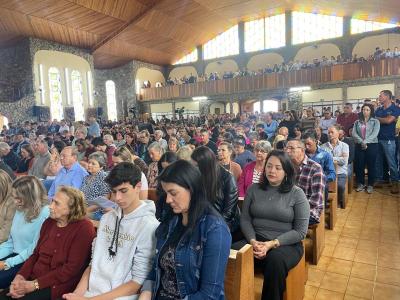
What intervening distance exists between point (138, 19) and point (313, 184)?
1343cm

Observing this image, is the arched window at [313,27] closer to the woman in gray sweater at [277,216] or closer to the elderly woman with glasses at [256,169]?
the elderly woman with glasses at [256,169]

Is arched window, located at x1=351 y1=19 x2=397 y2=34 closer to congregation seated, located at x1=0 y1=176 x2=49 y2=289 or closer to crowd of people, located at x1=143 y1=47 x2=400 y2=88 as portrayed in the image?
crowd of people, located at x1=143 y1=47 x2=400 y2=88

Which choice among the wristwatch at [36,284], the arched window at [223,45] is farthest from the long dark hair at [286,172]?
the arched window at [223,45]

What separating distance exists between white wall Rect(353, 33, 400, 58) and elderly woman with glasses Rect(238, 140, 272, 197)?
638 inches

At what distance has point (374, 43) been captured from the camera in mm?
16781

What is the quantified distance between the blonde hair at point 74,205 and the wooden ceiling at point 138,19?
11123mm

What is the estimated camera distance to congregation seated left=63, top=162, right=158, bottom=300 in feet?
5.87

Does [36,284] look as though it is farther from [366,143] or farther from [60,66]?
[60,66]

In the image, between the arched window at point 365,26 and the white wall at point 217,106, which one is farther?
the white wall at point 217,106

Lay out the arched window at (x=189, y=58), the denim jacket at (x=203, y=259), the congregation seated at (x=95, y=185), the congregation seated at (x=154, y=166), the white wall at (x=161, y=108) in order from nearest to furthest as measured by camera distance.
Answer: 1. the denim jacket at (x=203, y=259)
2. the congregation seated at (x=95, y=185)
3. the congregation seated at (x=154, y=166)
4. the white wall at (x=161, y=108)
5. the arched window at (x=189, y=58)

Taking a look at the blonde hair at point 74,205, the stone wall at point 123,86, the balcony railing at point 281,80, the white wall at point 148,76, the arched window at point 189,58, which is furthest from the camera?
the arched window at point 189,58

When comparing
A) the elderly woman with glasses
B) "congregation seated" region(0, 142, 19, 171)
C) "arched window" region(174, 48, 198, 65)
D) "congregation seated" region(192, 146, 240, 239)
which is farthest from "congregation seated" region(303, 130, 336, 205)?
"arched window" region(174, 48, 198, 65)

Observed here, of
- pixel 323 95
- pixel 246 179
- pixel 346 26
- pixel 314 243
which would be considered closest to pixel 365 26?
pixel 346 26

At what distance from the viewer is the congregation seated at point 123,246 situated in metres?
1.79
